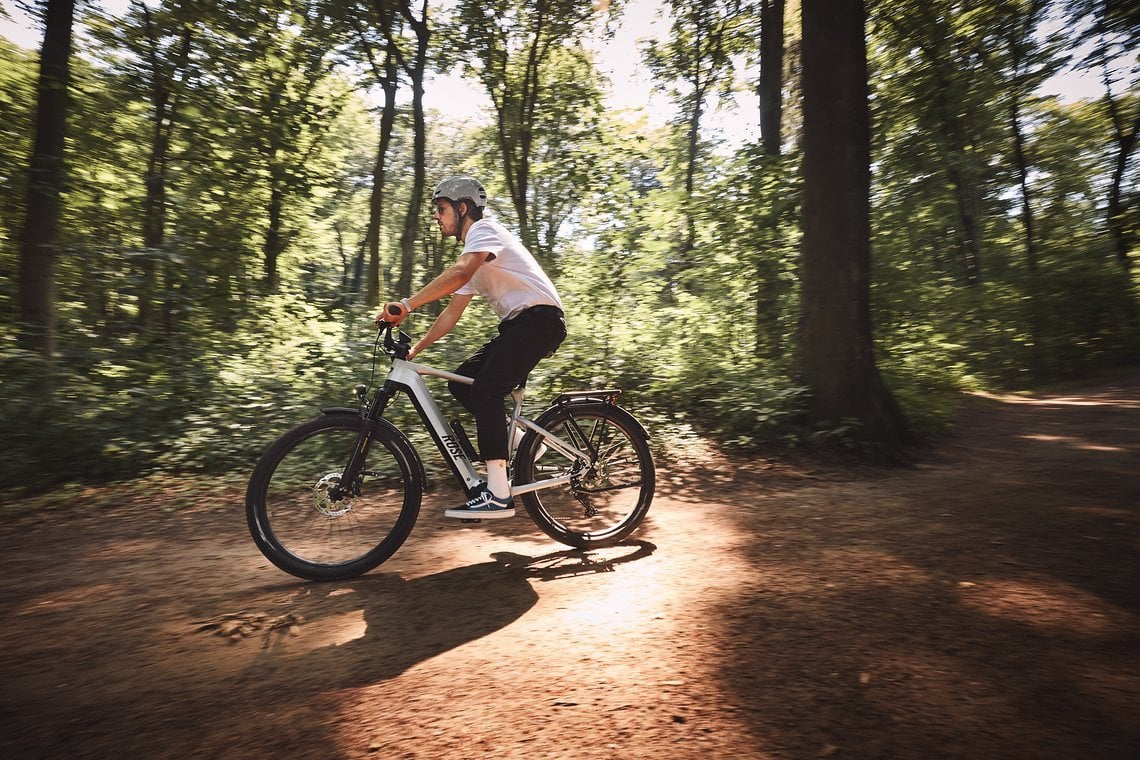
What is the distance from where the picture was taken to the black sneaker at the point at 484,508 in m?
4.02

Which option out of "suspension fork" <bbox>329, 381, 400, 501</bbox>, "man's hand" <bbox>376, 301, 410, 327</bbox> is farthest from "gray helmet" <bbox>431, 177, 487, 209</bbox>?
"suspension fork" <bbox>329, 381, 400, 501</bbox>

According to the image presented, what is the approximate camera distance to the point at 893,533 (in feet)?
14.0

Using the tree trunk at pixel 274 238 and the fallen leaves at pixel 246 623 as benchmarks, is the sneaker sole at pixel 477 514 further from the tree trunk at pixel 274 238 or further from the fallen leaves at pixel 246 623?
the tree trunk at pixel 274 238

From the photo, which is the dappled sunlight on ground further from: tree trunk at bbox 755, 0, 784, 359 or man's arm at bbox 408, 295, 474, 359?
tree trunk at bbox 755, 0, 784, 359

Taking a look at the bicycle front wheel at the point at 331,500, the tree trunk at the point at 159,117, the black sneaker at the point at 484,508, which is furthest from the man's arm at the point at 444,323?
the tree trunk at the point at 159,117

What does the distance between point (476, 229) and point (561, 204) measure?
9.41 m

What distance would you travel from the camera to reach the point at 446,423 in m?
4.30

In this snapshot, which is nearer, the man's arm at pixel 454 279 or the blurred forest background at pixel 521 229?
the man's arm at pixel 454 279

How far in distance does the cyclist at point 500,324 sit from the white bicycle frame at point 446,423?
0.10 metres

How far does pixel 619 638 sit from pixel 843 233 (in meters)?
5.62

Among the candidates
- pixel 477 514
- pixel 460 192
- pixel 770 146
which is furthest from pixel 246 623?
pixel 770 146

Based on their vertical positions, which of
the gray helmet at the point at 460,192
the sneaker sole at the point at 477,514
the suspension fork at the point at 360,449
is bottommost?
the sneaker sole at the point at 477,514

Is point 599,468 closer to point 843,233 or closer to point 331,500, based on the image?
point 331,500

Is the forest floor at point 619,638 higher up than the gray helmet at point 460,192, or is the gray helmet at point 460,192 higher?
the gray helmet at point 460,192
